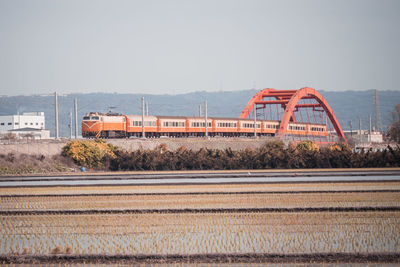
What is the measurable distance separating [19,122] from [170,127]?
8195 cm

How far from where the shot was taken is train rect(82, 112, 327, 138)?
60.2 m

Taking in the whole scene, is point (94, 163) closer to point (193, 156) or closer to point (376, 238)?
point (193, 156)

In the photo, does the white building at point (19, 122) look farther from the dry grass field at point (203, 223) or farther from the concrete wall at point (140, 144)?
the dry grass field at point (203, 223)

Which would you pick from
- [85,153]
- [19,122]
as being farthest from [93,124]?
[19,122]

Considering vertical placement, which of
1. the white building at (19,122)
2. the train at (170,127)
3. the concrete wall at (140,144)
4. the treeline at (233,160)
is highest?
the white building at (19,122)

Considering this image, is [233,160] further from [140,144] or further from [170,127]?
[170,127]

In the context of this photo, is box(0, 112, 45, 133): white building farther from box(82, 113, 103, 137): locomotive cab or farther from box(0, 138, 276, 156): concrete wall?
box(0, 138, 276, 156): concrete wall

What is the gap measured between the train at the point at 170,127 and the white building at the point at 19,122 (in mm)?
75485

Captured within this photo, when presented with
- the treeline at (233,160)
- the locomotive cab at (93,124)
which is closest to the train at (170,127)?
the locomotive cab at (93,124)

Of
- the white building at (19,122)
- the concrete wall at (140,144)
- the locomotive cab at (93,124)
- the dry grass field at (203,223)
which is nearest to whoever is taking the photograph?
the dry grass field at (203,223)

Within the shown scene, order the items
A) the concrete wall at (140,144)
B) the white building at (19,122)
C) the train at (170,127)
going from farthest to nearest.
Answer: the white building at (19,122) → the train at (170,127) → the concrete wall at (140,144)

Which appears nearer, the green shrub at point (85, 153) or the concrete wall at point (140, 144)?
the concrete wall at point (140, 144)

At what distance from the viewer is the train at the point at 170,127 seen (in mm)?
60156

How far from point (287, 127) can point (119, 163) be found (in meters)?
41.4
